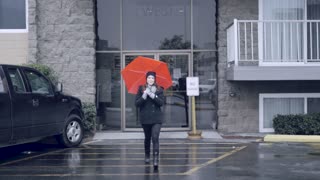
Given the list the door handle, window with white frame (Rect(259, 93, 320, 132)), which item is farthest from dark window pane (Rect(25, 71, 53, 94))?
window with white frame (Rect(259, 93, 320, 132))

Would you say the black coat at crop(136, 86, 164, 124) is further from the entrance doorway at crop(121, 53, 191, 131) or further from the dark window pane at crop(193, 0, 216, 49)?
the dark window pane at crop(193, 0, 216, 49)

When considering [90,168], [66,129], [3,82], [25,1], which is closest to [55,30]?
[25,1]

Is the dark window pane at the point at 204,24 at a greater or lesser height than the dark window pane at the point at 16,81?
greater

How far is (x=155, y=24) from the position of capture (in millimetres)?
15336

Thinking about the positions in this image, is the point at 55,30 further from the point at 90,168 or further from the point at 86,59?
the point at 90,168

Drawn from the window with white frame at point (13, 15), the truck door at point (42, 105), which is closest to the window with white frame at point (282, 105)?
the truck door at point (42, 105)

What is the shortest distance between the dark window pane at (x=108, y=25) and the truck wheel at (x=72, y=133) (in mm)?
3288

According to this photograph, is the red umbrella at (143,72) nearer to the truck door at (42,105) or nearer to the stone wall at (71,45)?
the truck door at (42,105)

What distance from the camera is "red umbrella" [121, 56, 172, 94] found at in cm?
1032

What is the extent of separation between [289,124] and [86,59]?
18.6ft

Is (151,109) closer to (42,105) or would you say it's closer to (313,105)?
(42,105)

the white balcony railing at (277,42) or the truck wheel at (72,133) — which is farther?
the white balcony railing at (277,42)

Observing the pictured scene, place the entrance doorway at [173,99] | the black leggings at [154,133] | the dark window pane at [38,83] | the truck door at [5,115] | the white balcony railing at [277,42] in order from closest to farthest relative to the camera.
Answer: the black leggings at [154,133] < the truck door at [5,115] < the dark window pane at [38,83] < the white balcony railing at [277,42] < the entrance doorway at [173,99]

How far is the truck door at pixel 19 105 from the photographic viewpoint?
1031 cm
